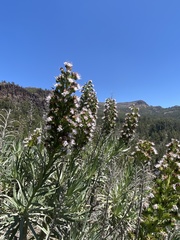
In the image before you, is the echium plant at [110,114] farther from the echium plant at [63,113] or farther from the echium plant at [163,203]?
the echium plant at [163,203]

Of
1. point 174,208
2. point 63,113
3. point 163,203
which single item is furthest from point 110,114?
point 174,208

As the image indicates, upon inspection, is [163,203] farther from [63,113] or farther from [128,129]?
[128,129]

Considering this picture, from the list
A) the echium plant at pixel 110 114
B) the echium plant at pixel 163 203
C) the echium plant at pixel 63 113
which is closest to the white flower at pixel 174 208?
the echium plant at pixel 163 203

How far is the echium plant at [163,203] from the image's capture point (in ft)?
11.8

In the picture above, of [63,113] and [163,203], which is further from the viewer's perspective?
[63,113]

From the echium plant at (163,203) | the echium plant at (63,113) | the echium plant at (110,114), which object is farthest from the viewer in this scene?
the echium plant at (110,114)

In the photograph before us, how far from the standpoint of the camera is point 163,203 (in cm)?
381

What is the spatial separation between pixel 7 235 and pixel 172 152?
295cm

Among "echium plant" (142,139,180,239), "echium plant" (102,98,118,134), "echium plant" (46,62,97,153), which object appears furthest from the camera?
"echium plant" (102,98,118,134)

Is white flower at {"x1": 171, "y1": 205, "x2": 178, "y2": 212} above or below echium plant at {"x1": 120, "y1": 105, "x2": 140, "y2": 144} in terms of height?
below

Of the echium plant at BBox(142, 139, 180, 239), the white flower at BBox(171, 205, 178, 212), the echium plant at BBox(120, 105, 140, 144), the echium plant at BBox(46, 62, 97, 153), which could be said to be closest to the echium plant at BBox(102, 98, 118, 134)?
the echium plant at BBox(120, 105, 140, 144)

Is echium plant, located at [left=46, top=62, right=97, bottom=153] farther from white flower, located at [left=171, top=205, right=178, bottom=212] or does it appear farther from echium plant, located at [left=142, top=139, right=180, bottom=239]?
white flower, located at [left=171, top=205, right=178, bottom=212]

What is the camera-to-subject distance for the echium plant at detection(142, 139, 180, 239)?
3.60 m

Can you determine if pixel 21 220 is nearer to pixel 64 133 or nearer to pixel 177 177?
pixel 64 133
